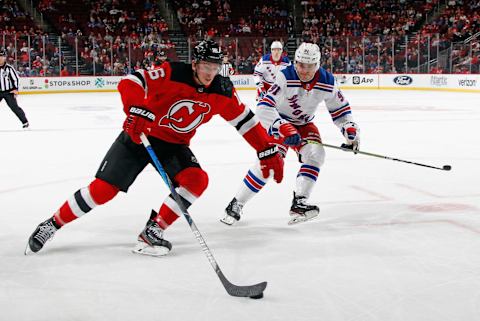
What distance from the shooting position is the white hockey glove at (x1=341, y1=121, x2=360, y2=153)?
13.5 feet

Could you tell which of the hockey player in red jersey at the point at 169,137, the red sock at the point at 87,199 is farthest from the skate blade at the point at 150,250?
the red sock at the point at 87,199

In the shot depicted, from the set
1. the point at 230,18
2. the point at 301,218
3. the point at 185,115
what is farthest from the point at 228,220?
the point at 230,18

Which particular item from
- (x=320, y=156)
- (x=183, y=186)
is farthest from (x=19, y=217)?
(x=320, y=156)

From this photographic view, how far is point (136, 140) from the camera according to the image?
3.02 metres

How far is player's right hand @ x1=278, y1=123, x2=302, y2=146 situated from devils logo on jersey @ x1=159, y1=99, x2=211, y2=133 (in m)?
0.74

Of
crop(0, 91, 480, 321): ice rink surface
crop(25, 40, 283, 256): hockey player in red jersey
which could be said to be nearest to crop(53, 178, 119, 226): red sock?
crop(25, 40, 283, 256): hockey player in red jersey

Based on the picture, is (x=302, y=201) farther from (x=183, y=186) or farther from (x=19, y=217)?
(x=19, y=217)

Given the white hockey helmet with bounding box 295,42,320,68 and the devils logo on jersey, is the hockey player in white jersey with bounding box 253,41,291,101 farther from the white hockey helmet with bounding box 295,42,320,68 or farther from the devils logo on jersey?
the devils logo on jersey

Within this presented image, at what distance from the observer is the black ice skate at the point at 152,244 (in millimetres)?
3236

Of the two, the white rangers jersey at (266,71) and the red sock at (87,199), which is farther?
the white rangers jersey at (266,71)

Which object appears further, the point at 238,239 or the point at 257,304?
the point at 238,239

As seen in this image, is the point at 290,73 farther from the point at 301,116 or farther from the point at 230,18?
the point at 230,18

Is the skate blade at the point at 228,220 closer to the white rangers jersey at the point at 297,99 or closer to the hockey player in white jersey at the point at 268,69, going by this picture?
the white rangers jersey at the point at 297,99

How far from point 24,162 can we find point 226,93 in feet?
12.2
